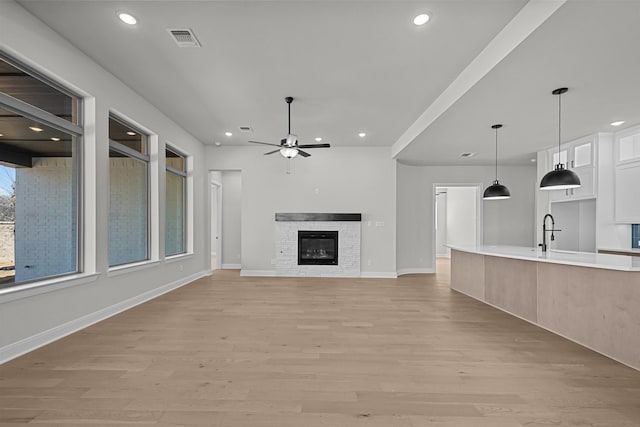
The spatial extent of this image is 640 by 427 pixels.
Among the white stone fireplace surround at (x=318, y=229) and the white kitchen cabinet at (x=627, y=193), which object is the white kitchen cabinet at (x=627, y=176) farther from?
the white stone fireplace surround at (x=318, y=229)

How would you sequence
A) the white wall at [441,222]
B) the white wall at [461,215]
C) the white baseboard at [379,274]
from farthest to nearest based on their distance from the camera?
the white wall at [441,222]
the white wall at [461,215]
the white baseboard at [379,274]

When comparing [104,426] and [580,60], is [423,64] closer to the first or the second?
[580,60]

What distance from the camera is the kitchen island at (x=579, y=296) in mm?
2701

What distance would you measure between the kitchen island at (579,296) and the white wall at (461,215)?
6.51m

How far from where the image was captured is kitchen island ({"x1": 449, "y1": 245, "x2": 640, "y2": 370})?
8.86 feet

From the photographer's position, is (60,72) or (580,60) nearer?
(580,60)

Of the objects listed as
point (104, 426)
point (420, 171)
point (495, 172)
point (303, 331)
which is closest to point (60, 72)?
point (104, 426)

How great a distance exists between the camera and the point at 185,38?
3049 mm

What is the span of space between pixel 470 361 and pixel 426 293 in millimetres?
2824

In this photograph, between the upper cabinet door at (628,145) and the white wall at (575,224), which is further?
the white wall at (575,224)

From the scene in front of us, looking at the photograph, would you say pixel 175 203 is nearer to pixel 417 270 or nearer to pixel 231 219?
pixel 231 219

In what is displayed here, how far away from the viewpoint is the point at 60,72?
3191 millimetres

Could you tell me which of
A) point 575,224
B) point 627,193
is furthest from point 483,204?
point 627,193

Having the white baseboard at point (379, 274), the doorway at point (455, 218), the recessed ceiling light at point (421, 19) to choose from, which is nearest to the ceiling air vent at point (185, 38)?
the recessed ceiling light at point (421, 19)
